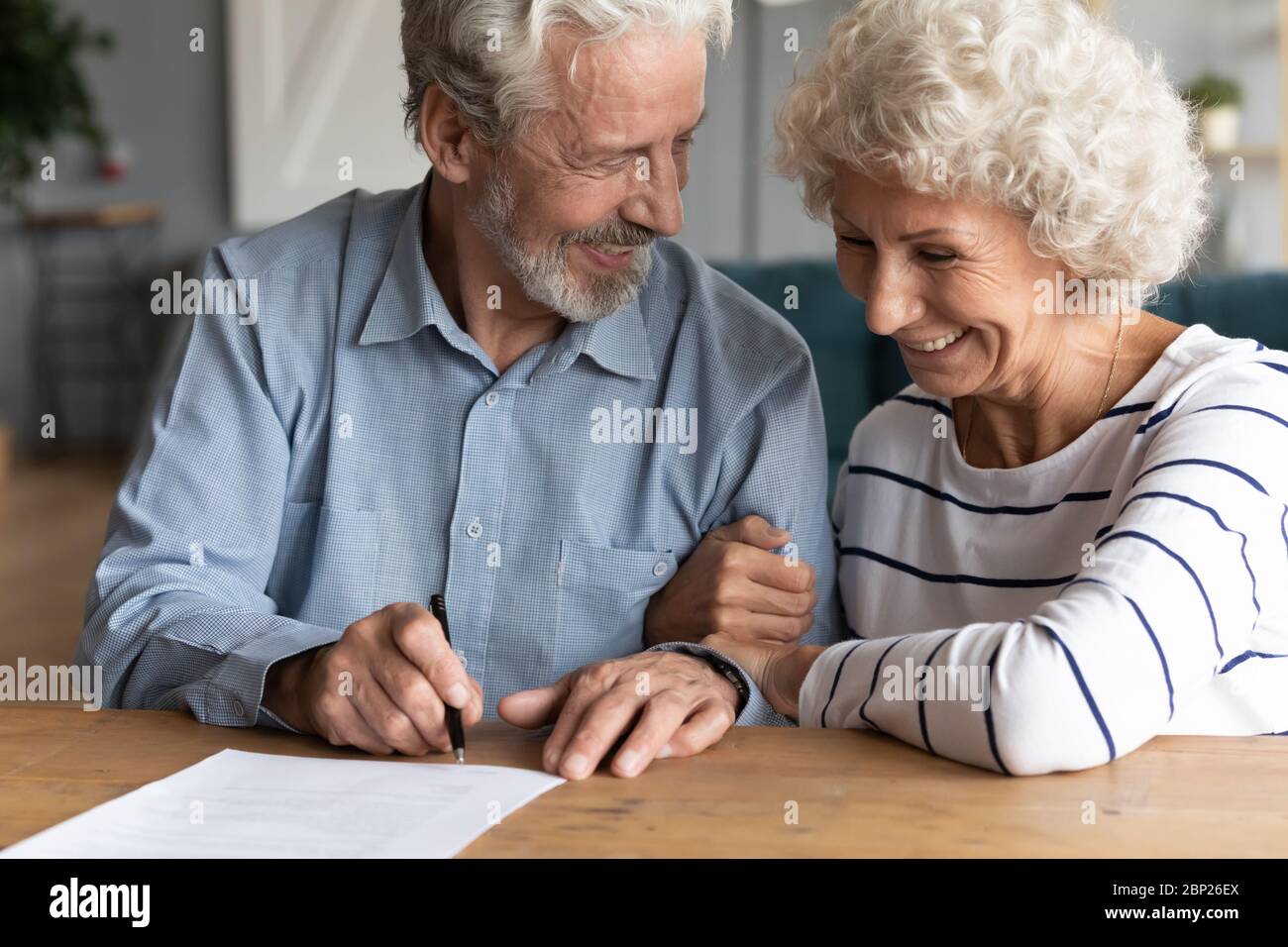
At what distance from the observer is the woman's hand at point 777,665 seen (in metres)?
1.25

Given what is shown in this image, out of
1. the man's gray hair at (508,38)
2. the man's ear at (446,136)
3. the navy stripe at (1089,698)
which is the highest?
the man's gray hair at (508,38)

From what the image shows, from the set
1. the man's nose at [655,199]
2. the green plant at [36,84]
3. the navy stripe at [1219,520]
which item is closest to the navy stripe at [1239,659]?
the navy stripe at [1219,520]

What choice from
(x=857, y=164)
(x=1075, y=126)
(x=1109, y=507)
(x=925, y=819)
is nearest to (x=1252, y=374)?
(x=1109, y=507)

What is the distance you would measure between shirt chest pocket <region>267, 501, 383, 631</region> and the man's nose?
44 centimetres

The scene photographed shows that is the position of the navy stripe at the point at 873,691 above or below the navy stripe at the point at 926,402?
below

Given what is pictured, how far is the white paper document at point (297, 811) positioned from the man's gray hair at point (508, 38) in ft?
2.52

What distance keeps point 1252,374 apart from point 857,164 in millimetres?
402

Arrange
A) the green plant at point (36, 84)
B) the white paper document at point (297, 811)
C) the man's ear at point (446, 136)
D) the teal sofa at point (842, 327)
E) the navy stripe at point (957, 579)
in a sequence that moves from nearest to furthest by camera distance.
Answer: the white paper document at point (297, 811), the navy stripe at point (957, 579), the man's ear at point (446, 136), the teal sofa at point (842, 327), the green plant at point (36, 84)

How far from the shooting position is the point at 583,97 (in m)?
1.46

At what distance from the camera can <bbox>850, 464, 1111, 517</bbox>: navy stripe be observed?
1336 mm

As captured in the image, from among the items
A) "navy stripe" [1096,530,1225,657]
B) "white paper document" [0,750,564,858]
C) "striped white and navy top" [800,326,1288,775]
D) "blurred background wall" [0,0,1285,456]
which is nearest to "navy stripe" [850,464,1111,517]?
"striped white and navy top" [800,326,1288,775]

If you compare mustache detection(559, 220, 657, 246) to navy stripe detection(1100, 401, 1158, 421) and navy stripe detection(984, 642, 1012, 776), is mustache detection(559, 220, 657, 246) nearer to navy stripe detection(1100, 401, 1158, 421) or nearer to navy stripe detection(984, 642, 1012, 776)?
navy stripe detection(1100, 401, 1158, 421)

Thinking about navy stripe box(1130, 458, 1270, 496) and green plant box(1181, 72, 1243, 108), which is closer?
navy stripe box(1130, 458, 1270, 496)

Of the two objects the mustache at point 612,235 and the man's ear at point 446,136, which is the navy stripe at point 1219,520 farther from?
the man's ear at point 446,136
